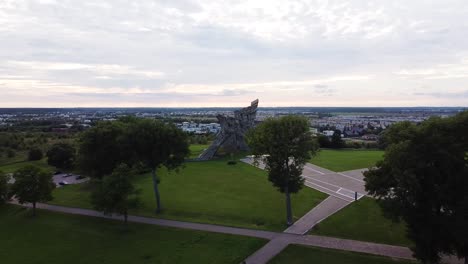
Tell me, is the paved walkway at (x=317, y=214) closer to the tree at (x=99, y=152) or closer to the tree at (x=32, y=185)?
the tree at (x=99, y=152)

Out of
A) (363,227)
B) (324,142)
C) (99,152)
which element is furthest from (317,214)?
(324,142)

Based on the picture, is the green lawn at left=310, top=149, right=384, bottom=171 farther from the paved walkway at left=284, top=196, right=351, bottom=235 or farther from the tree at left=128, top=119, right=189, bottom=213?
the tree at left=128, top=119, right=189, bottom=213

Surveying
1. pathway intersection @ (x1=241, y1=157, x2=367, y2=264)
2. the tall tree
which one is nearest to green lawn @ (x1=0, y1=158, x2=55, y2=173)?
the tall tree

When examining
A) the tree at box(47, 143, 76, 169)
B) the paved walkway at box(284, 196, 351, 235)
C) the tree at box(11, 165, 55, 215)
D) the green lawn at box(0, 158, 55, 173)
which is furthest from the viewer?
the green lawn at box(0, 158, 55, 173)

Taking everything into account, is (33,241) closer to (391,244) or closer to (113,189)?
(113,189)

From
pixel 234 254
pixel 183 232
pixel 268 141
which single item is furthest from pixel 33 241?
pixel 268 141

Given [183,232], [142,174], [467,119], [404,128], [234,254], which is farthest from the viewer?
A: [142,174]
